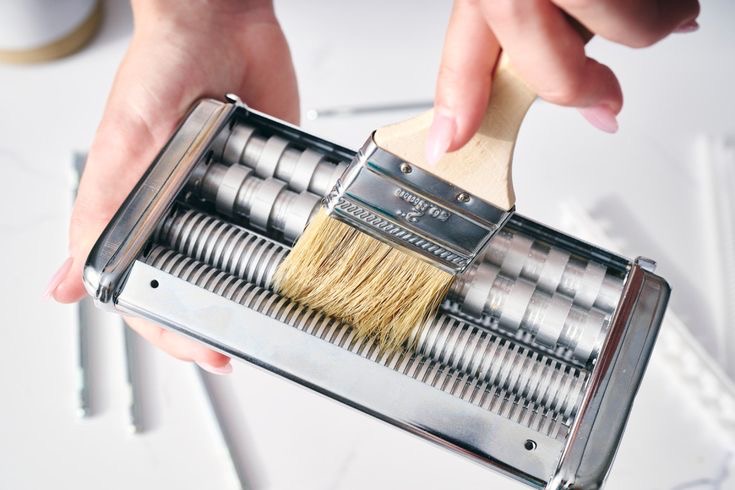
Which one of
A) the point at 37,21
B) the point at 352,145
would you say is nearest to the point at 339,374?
the point at 352,145

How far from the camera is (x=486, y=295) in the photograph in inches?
23.7

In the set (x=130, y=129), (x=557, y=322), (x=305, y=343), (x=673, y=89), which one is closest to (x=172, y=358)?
(x=130, y=129)

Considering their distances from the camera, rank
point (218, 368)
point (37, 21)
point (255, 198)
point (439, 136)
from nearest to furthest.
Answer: point (439, 136) < point (255, 198) < point (218, 368) < point (37, 21)

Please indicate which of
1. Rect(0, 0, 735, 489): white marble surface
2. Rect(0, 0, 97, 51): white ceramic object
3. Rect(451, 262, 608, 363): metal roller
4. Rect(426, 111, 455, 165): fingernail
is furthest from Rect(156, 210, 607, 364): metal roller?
Rect(0, 0, 97, 51): white ceramic object

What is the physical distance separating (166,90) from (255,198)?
0.24 metres

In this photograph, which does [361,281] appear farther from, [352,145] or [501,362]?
[352,145]

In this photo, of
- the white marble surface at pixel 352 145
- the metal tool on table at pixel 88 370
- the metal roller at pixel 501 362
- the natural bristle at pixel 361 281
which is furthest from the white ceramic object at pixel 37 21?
Answer: the metal roller at pixel 501 362

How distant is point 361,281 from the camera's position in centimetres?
61

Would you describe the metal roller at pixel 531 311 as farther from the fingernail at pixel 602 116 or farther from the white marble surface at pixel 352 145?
the white marble surface at pixel 352 145

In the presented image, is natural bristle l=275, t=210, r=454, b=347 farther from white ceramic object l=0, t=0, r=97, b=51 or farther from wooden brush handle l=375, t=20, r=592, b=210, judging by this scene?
white ceramic object l=0, t=0, r=97, b=51

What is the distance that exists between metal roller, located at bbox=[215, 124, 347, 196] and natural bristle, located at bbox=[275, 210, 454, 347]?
0.05 metres

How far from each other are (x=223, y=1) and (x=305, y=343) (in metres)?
0.53

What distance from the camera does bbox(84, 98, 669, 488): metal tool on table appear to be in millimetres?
549

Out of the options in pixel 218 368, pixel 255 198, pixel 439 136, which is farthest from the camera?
pixel 218 368
